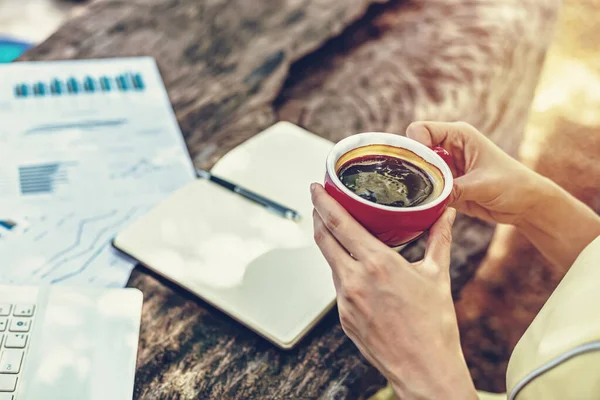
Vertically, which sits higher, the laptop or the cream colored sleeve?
the cream colored sleeve

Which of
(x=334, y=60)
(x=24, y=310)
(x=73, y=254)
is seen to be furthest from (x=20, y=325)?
(x=334, y=60)

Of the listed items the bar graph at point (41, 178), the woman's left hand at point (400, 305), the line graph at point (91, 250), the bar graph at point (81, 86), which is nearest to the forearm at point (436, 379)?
the woman's left hand at point (400, 305)

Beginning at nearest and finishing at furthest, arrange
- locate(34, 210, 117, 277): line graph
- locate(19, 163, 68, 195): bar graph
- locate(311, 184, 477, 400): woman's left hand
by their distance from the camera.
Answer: locate(311, 184, 477, 400): woman's left hand → locate(34, 210, 117, 277): line graph → locate(19, 163, 68, 195): bar graph

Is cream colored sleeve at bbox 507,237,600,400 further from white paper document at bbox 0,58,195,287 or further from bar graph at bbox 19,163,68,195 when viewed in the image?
bar graph at bbox 19,163,68,195

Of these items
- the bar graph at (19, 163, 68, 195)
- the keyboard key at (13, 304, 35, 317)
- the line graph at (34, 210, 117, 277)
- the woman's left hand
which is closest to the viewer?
the woman's left hand

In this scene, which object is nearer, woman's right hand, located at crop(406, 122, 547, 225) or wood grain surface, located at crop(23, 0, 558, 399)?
woman's right hand, located at crop(406, 122, 547, 225)

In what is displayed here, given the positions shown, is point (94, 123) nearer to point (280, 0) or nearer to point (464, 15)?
point (280, 0)

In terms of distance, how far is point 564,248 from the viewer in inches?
35.6

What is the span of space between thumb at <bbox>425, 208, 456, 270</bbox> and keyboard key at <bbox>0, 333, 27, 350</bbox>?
457mm

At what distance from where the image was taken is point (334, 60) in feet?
4.26

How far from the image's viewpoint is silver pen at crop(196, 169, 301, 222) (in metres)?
0.89

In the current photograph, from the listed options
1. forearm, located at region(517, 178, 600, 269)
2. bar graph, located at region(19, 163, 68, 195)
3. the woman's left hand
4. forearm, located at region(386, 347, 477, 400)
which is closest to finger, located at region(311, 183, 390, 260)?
the woman's left hand

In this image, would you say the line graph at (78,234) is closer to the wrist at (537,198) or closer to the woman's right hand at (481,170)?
the woman's right hand at (481,170)

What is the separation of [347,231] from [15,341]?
15.6 inches
